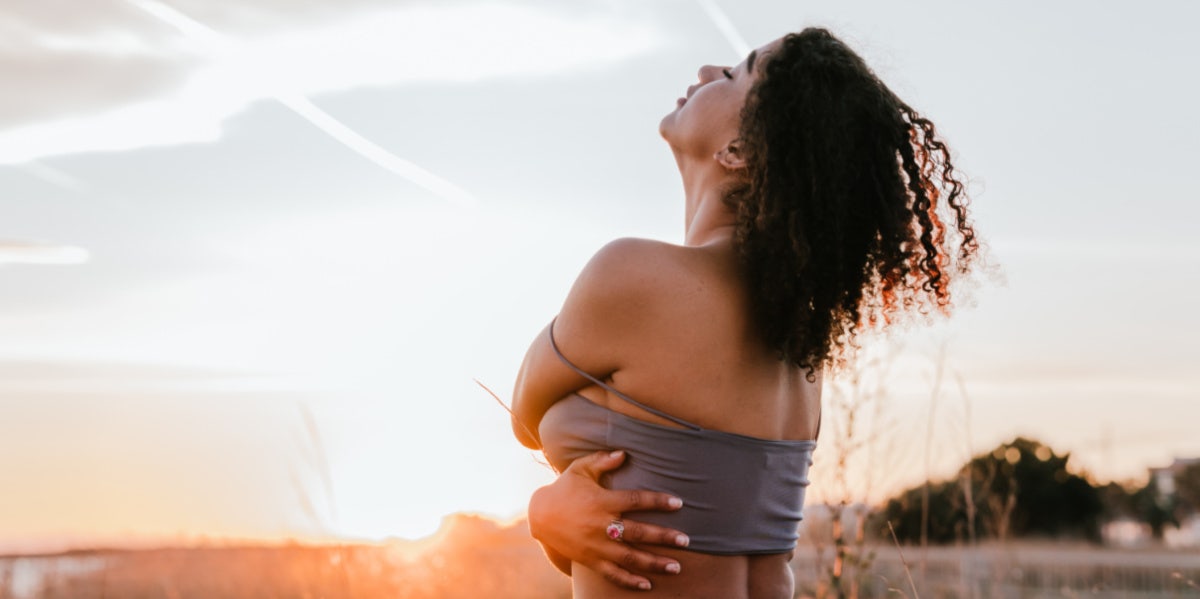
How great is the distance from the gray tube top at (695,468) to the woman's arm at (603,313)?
0.03 meters

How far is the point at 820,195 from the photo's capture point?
246 centimetres

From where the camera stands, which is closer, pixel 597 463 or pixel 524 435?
pixel 597 463

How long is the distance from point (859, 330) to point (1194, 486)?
179 ft

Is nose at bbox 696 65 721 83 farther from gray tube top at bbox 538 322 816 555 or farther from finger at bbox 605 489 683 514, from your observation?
finger at bbox 605 489 683 514

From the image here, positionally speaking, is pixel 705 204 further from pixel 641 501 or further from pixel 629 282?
pixel 641 501

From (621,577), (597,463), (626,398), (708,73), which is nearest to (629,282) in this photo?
(626,398)

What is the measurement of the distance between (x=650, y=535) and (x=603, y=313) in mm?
485

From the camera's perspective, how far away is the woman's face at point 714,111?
106 inches

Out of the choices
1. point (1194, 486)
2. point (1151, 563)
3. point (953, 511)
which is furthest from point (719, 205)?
point (1194, 486)

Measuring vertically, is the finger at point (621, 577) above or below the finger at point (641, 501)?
below

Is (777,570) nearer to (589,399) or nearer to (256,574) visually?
(589,399)

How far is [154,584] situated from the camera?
414 inches

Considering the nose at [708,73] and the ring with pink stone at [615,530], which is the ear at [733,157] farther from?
the ring with pink stone at [615,530]

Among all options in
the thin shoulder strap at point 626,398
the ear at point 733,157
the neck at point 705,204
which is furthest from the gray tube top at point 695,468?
the ear at point 733,157
